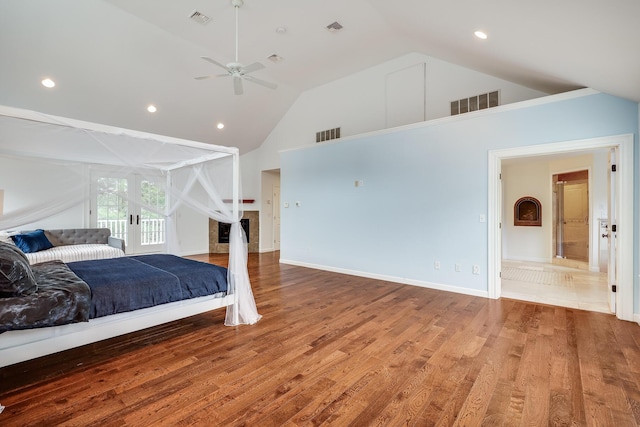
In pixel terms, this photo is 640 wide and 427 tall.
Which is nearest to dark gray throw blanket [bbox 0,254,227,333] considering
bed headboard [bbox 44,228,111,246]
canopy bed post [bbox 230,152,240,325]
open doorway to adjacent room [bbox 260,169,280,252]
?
canopy bed post [bbox 230,152,240,325]

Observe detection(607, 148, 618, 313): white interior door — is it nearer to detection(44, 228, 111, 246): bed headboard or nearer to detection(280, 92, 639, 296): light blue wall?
detection(280, 92, 639, 296): light blue wall

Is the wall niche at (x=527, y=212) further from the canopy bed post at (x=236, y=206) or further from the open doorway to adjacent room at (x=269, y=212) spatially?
the canopy bed post at (x=236, y=206)

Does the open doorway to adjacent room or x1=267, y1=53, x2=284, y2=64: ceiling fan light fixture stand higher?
x1=267, y1=53, x2=284, y2=64: ceiling fan light fixture

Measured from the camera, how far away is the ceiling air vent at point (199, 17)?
4.06 meters

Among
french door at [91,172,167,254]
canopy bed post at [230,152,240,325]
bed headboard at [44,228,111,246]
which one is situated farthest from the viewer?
french door at [91,172,167,254]

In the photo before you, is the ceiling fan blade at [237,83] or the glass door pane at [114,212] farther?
the glass door pane at [114,212]

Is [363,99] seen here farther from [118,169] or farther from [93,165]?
[93,165]

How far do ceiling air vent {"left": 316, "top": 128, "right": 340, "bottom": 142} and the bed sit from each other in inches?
172

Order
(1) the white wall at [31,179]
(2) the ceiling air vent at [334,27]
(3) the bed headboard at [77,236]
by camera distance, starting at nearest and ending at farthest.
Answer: (1) the white wall at [31,179] < (2) the ceiling air vent at [334,27] < (3) the bed headboard at [77,236]

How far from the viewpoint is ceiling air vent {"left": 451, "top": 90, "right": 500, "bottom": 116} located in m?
4.52

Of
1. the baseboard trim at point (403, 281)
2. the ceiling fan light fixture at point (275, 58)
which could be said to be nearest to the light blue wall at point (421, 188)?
the baseboard trim at point (403, 281)

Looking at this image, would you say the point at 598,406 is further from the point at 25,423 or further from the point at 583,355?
the point at 25,423

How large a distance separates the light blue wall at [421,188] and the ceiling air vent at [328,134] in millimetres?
662

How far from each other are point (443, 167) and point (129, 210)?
7.04 metres
